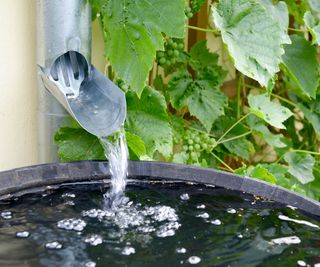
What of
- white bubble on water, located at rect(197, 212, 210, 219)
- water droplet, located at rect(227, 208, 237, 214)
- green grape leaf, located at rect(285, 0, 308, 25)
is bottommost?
white bubble on water, located at rect(197, 212, 210, 219)

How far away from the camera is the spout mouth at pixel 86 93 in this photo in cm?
106

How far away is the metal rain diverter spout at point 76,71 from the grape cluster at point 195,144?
394mm

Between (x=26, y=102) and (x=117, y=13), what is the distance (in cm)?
30

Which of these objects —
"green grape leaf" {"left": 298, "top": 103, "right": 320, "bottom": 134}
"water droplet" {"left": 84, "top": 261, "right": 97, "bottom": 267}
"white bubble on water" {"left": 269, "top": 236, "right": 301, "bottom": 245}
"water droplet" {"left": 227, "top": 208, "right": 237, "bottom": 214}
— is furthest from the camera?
"green grape leaf" {"left": 298, "top": 103, "right": 320, "bottom": 134}

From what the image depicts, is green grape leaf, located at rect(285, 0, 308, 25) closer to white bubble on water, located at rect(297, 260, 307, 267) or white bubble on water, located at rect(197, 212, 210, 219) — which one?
white bubble on water, located at rect(197, 212, 210, 219)

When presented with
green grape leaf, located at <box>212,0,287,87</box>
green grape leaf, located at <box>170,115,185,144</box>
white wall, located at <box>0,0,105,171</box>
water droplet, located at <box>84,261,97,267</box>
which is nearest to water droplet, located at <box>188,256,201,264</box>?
water droplet, located at <box>84,261,97,267</box>

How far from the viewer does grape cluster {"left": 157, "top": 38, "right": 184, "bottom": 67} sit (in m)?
1.45

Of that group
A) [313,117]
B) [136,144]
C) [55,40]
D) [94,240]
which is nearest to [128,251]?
[94,240]

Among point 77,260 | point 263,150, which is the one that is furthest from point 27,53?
point 263,150

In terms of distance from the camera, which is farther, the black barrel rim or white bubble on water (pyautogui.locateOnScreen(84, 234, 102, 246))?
the black barrel rim

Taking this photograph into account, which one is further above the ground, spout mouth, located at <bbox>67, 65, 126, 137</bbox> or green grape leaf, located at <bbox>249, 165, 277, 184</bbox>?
spout mouth, located at <bbox>67, 65, 126, 137</bbox>

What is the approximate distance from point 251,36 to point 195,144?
376mm

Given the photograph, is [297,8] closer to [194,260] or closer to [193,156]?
[193,156]

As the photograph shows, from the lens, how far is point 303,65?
1484 millimetres
